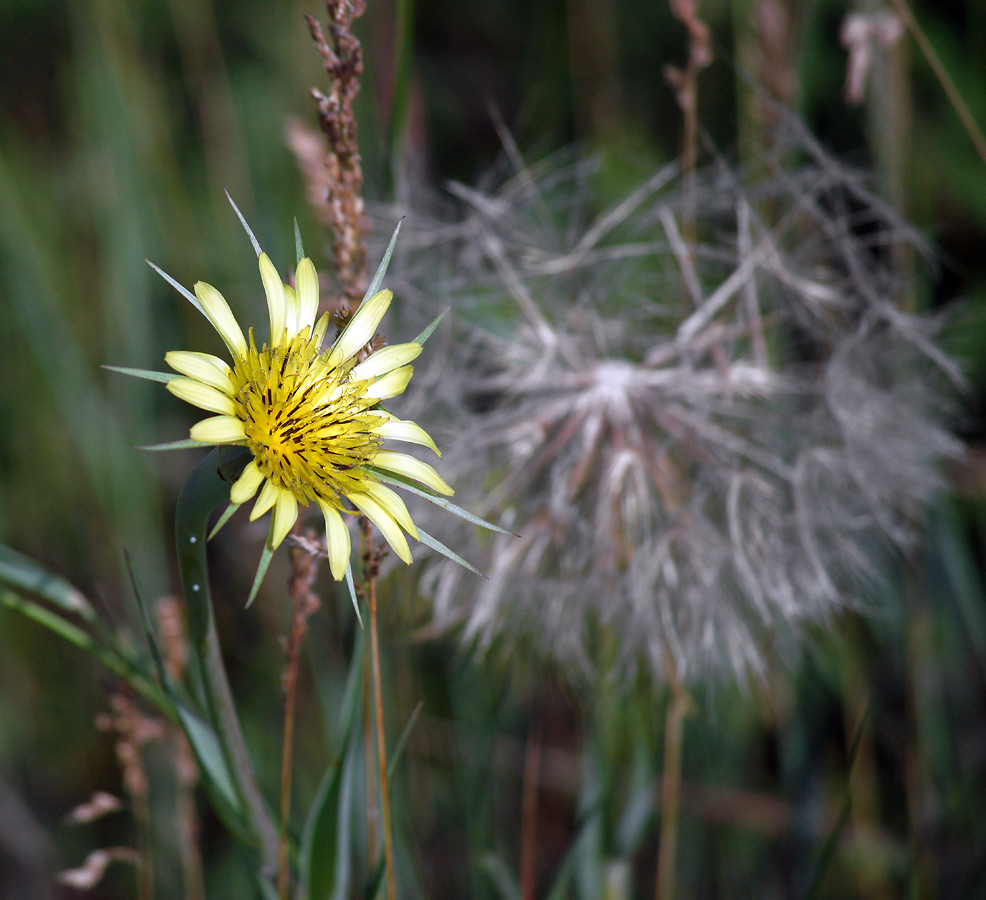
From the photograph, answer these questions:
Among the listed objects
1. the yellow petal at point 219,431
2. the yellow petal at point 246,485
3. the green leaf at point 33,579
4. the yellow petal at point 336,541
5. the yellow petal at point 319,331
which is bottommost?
the green leaf at point 33,579

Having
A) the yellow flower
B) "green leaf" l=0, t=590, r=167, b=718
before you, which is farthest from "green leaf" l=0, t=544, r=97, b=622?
the yellow flower

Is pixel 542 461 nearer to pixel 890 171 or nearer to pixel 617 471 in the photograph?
pixel 617 471

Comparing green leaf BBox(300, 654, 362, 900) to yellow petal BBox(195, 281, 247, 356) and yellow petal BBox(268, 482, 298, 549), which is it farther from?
yellow petal BBox(195, 281, 247, 356)

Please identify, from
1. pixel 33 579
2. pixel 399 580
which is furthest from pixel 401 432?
pixel 399 580

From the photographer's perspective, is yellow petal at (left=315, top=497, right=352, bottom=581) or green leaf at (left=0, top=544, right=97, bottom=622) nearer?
yellow petal at (left=315, top=497, right=352, bottom=581)

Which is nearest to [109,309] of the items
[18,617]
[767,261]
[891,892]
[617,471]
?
[18,617]

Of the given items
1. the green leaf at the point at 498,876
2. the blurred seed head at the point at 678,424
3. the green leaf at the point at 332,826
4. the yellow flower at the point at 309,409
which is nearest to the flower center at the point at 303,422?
the yellow flower at the point at 309,409

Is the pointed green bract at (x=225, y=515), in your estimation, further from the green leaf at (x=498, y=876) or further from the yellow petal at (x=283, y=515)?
the green leaf at (x=498, y=876)
